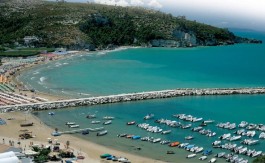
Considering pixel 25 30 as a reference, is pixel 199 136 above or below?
below

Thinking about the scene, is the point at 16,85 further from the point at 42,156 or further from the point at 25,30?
the point at 25,30

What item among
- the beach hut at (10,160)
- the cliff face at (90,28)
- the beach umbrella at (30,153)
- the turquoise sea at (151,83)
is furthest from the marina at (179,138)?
the cliff face at (90,28)

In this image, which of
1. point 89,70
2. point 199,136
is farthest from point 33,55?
point 199,136

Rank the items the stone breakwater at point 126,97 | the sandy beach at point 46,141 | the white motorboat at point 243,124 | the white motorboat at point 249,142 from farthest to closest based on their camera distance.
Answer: the stone breakwater at point 126,97 → the white motorboat at point 243,124 → the white motorboat at point 249,142 → the sandy beach at point 46,141

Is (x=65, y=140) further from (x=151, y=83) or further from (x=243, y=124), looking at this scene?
(x=151, y=83)

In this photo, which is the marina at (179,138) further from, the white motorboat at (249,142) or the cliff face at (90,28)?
the cliff face at (90,28)

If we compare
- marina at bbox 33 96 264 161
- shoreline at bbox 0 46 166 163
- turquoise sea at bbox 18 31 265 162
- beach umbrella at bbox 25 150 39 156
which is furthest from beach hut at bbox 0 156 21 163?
marina at bbox 33 96 264 161
